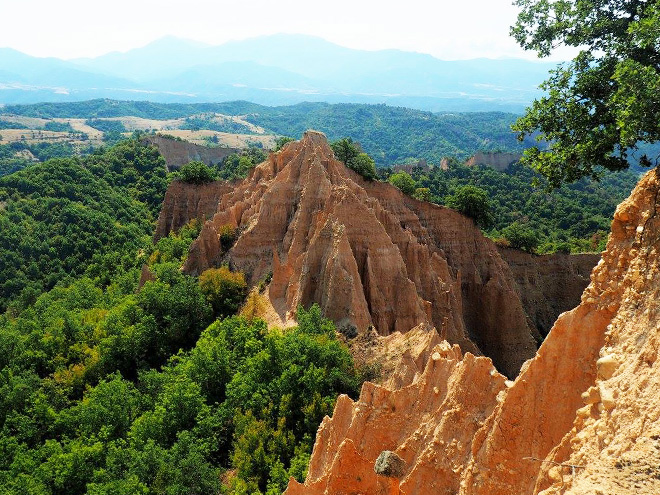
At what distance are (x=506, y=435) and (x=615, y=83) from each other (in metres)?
9.07

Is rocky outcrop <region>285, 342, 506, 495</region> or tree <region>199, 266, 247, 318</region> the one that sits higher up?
rocky outcrop <region>285, 342, 506, 495</region>

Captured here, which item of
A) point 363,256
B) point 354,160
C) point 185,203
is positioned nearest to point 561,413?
point 363,256

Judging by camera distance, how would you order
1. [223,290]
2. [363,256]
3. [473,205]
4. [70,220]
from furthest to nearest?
[70,220]
[473,205]
[223,290]
[363,256]

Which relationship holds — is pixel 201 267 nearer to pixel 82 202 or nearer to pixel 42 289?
pixel 42 289

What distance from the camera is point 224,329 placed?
3112 cm

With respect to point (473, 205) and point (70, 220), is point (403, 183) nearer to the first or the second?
point (473, 205)

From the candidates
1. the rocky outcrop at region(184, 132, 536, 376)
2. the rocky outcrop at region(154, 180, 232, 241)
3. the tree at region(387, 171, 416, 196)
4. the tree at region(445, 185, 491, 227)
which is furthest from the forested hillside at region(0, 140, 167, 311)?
the tree at region(445, 185, 491, 227)

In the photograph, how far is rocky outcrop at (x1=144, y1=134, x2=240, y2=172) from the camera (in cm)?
10722

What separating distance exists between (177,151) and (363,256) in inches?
3538

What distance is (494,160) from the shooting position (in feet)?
445

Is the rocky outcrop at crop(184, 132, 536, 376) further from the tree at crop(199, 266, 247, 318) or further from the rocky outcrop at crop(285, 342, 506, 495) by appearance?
the rocky outcrop at crop(285, 342, 506, 495)

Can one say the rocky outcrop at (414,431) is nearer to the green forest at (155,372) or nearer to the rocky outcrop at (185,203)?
the green forest at (155,372)

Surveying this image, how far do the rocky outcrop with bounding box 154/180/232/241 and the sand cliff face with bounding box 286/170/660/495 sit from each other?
46369 millimetres

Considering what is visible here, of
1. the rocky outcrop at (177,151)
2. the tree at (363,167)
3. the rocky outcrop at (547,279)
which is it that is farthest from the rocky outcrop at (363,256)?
the rocky outcrop at (177,151)
